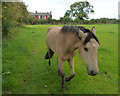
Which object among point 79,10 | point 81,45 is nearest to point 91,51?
point 81,45

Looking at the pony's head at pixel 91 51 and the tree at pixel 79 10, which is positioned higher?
the tree at pixel 79 10

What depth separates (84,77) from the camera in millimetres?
4574

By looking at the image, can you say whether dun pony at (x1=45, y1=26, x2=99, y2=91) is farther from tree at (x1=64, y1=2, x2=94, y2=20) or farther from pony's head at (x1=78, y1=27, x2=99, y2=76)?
tree at (x1=64, y1=2, x2=94, y2=20)

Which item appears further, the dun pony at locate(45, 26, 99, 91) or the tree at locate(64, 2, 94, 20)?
the tree at locate(64, 2, 94, 20)

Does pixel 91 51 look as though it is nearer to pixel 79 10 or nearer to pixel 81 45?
pixel 81 45

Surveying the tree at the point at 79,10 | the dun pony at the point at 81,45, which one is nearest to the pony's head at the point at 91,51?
the dun pony at the point at 81,45

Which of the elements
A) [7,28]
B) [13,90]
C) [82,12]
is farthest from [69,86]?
[82,12]

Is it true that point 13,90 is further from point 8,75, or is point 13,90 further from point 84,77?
point 84,77

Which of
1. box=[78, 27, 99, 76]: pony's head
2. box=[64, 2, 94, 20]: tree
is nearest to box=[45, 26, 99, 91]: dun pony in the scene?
box=[78, 27, 99, 76]: pony's head

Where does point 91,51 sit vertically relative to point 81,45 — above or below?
below

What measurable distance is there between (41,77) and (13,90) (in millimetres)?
1252

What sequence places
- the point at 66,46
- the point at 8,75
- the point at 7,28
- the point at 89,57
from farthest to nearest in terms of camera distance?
the point at 7,28 < the point at 8,75 < the point at 66,46 < the point at 89,57

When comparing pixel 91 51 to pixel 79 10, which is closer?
pixel 91 51

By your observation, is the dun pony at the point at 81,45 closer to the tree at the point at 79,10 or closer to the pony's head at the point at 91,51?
→ the pony's head at the point at 91,51
